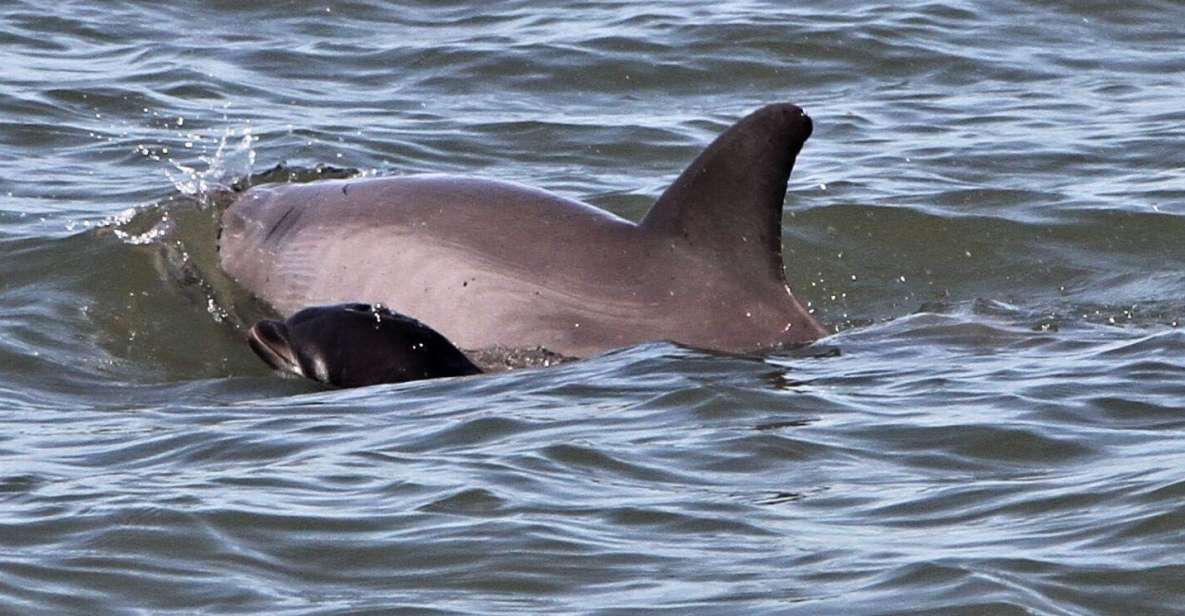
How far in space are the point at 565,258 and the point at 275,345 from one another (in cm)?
119

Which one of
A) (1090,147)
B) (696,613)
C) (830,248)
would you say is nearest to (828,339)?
(830,248)

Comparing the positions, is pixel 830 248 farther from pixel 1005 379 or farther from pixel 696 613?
pixel 696 613

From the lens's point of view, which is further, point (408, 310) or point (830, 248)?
point (830, 248)

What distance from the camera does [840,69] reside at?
16.2 meters

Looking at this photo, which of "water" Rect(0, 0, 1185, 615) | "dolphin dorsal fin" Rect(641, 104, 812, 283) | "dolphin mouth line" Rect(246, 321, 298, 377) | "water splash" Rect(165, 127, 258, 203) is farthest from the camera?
"water splash" Rect(165, 127, 258, 203)

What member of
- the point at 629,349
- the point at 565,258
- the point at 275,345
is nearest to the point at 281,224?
the point at 275,345

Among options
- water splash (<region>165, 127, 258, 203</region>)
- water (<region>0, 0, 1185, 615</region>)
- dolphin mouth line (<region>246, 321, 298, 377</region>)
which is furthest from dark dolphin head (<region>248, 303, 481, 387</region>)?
water splash (<region>165, 127, 258, 203</region>)

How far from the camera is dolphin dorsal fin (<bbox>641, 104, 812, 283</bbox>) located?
28.4 feet

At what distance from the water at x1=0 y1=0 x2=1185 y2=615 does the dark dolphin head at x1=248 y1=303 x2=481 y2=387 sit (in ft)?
0.54

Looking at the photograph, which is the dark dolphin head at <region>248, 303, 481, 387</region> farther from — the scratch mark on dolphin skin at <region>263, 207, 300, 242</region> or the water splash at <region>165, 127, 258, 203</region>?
the water splash at <region>165, 127, 258, 203</region>

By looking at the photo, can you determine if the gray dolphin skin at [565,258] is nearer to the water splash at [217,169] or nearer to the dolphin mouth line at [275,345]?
the dolphin mouth line at [275,345]

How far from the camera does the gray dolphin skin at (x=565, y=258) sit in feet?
28.8

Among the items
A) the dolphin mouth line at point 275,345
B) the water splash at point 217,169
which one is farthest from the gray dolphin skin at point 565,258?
the water splash at point 217,169

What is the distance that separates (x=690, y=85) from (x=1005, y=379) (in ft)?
23.8
